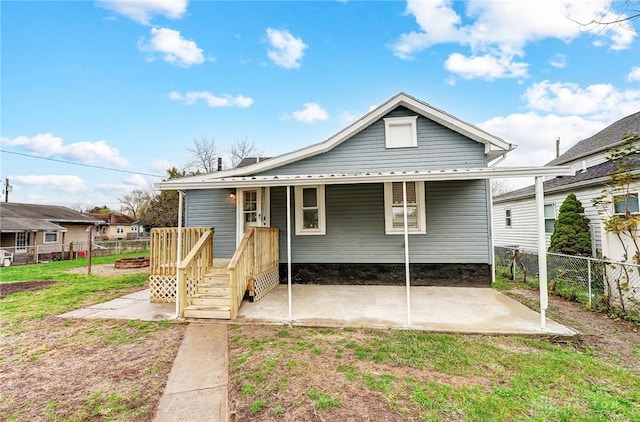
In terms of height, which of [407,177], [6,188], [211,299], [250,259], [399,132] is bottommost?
[211,299]

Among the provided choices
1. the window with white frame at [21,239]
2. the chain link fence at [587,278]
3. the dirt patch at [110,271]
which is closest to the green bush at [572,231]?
the chain link fence at [587,278]

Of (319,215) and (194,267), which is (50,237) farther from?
(319,215)

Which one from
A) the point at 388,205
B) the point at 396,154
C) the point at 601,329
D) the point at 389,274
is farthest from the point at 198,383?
the point at 396,154

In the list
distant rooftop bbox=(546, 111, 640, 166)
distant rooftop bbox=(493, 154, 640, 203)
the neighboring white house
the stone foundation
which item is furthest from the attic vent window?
distant rooftop bbox=(546, 111, 640, 166)

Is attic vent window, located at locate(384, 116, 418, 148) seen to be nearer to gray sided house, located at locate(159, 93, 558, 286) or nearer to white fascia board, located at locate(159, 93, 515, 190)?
gray sided house, located at locate(159, 93, 558, 286)

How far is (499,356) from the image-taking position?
351 centimetres

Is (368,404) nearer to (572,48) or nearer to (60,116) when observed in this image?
(572,48)

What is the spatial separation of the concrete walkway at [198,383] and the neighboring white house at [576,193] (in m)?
10.4

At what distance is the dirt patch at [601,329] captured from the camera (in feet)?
11.8

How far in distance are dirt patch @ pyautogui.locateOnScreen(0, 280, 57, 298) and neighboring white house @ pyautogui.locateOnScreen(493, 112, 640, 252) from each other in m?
16.8

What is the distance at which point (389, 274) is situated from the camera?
7.45m

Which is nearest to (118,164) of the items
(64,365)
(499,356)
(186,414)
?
(64,365)

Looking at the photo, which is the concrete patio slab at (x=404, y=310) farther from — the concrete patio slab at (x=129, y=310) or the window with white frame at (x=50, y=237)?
the window with white frame at (x=50, y=237)

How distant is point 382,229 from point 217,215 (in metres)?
5.28
